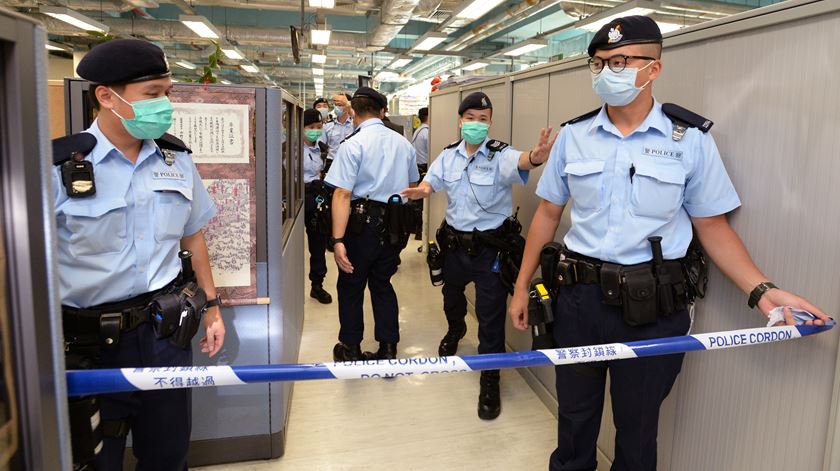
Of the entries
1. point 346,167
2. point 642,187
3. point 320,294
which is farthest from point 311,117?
point 642,187

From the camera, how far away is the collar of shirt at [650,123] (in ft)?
5.32

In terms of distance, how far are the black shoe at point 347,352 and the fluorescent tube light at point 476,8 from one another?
4.72 meters

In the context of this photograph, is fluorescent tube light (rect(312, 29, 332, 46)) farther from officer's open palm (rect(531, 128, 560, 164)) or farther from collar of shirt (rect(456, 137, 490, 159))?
officer's open palm (rect(531, 128, 560, 164))

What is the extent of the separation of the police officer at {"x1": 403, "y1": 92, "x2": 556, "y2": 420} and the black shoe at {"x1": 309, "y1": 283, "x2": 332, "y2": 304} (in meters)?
1.80

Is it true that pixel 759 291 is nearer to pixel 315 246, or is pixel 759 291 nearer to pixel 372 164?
pixel 372 164

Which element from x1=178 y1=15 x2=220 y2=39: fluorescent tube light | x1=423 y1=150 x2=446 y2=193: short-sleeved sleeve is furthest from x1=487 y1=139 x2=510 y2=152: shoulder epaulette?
x1=178 y1=15 x2=220 y2=39: fluorescent tube light

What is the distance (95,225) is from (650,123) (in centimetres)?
153

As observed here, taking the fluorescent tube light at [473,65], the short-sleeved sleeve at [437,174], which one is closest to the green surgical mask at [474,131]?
the short-sleeved sleeve at [437,174]

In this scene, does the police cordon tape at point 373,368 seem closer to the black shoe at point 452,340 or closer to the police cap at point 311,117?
the black shoe at point 452,340

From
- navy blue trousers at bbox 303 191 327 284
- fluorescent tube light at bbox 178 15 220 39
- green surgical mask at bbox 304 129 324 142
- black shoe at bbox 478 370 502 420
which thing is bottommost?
black shoe at bbox 478 370 502 420

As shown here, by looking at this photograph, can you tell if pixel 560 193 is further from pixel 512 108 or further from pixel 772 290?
pixel 512 108

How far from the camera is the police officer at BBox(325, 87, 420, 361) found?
2.96 m

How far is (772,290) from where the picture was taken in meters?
1.42

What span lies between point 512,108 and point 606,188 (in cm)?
168
